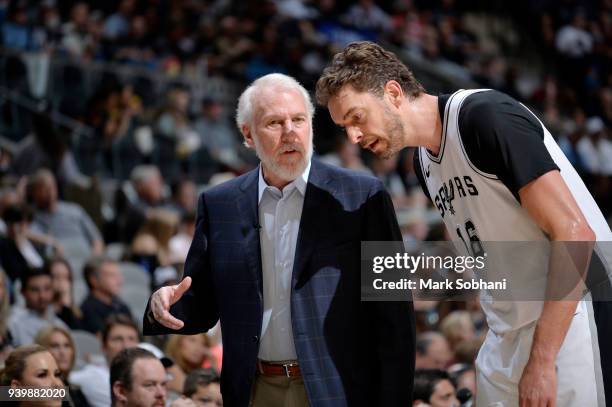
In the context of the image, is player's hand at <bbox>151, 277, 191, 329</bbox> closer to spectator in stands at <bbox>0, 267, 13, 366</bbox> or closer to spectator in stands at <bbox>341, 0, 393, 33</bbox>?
spectator in stands at <bbox>0, 267, 13, 366</bbox>

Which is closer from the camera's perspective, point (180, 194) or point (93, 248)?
point (93, 248)

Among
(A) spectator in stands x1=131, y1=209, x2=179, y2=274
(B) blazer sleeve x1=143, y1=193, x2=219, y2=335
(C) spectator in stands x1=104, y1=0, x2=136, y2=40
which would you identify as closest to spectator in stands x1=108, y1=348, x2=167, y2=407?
(B) blazer sleeve x1=143, y1=193, x2=219, y2=335

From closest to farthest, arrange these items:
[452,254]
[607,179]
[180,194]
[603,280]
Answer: [603,280] < [452,254] < [180,194] < [607,179]

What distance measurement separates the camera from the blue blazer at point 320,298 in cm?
320

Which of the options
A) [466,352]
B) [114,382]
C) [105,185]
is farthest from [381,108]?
[105,185]

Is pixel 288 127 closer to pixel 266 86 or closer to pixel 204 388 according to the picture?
pixel 266 86

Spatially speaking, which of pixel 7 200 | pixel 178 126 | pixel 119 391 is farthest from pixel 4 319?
pixel 178 126

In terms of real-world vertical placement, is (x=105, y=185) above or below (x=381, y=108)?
above

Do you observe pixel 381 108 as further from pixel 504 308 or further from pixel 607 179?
pixel 607 179

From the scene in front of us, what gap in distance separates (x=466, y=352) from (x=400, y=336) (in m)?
3.37

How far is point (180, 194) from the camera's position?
32.3 feet

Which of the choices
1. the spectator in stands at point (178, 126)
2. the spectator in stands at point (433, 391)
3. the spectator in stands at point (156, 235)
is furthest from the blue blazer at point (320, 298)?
the spectator in stands at point (178, 126)

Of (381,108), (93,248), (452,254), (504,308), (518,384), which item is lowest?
(518,384)

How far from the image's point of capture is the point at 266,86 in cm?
340
